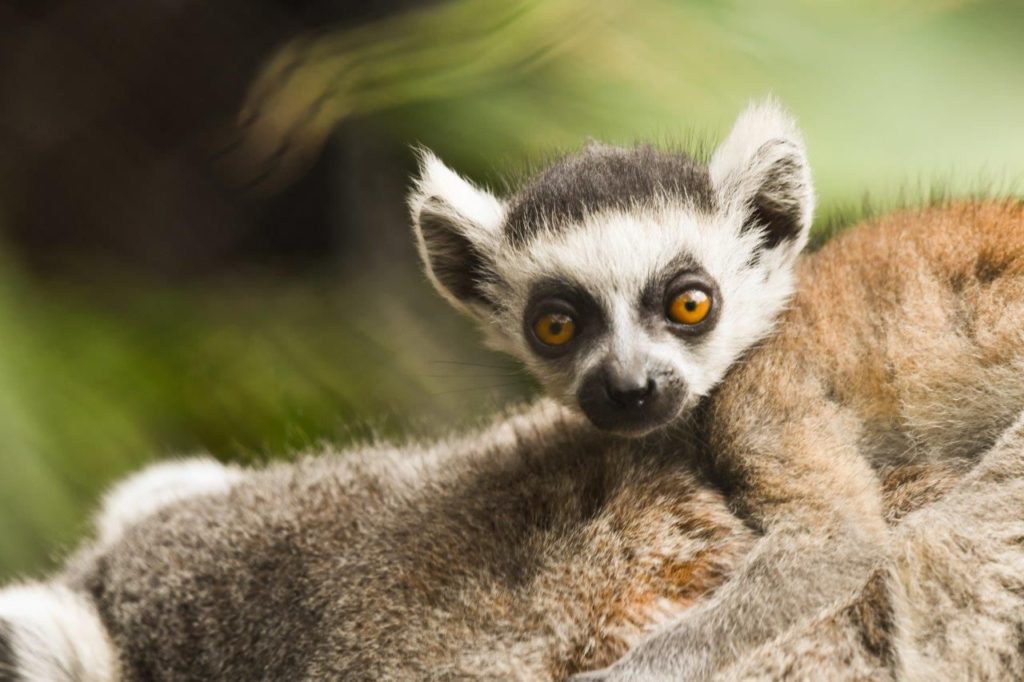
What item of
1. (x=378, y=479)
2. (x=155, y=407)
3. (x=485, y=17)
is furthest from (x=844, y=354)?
(x=155, y=407)

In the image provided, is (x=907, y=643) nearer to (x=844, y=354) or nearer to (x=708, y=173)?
(x=844, y=354)

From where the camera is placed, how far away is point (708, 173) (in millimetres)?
2852

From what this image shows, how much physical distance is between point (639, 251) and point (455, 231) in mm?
537

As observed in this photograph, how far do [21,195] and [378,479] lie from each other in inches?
117

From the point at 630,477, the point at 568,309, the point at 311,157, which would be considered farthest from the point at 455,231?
the point at 311,157

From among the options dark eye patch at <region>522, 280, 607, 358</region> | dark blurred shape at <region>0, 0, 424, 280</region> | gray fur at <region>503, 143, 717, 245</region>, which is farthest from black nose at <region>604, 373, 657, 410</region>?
dark blurred shape at <region>0, 0, 424, 280</region>

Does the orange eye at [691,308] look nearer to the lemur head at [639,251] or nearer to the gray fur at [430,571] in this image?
the lemur head at [639,251]

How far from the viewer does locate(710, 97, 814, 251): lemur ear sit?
2.73 meters

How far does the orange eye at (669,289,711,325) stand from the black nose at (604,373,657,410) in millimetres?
265

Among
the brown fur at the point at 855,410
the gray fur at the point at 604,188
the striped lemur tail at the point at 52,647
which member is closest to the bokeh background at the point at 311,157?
the gray fur at the point at 604,188

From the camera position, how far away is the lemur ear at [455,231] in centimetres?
290

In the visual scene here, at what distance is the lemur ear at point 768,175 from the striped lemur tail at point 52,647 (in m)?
1.79

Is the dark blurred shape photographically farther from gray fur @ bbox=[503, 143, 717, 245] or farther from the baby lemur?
the baby lemur

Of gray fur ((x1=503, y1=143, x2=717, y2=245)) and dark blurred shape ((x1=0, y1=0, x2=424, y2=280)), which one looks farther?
dark blurred shape ((x1=0, y1=0, x2=424, y2=280))
